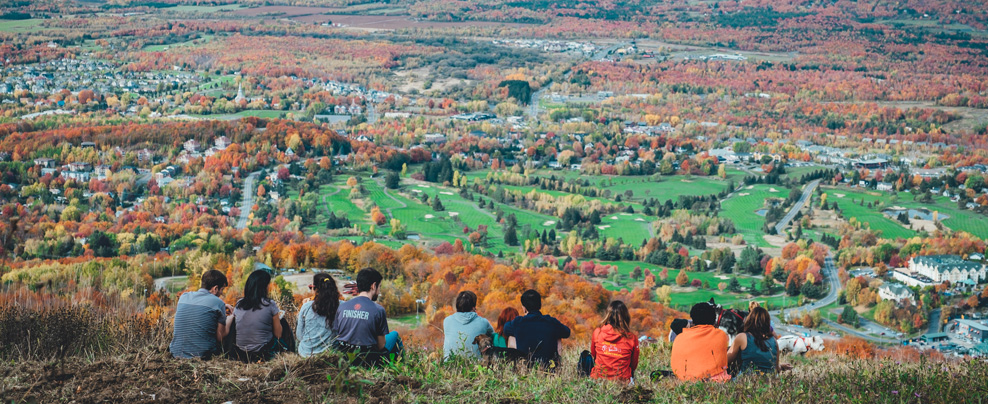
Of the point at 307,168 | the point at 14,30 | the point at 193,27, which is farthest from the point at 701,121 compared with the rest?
the point at 14,30

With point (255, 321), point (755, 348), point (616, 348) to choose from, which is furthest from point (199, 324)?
point (755, 348)

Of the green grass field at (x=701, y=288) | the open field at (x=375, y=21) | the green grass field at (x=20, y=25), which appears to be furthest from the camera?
the open field at (x=375, y=21)

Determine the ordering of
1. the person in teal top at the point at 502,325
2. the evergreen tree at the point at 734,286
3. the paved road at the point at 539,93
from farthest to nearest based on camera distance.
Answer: the paved road at the point at 539,93 < the evergreen tree at the point at 734,286 < the person in teal top at the point at 502,325

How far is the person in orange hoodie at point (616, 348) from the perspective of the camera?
5180 millimetres

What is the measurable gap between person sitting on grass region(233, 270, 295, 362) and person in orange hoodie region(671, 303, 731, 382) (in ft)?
8.29

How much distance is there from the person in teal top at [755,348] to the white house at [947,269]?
68.7ft

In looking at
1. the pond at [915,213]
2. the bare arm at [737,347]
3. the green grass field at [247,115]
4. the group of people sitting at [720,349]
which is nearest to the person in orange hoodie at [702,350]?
the group of people sitting at [720,349]

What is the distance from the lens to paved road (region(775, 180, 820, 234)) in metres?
31.2

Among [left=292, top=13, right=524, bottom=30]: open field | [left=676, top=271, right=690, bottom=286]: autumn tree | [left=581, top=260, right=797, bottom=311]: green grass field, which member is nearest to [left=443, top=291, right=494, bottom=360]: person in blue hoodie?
[left=581, top=260, right=797, bottom=311]: green grass field

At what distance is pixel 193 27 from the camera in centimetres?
8581

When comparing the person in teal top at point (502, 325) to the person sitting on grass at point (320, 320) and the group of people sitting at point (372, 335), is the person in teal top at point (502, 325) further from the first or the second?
the person sitting on grass at point (320, 320)

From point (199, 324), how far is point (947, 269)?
23904 millimetres

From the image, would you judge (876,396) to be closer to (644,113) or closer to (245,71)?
(644,113)

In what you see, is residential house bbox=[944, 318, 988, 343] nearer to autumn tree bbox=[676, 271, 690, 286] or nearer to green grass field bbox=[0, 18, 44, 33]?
autumn tree bbox=[676, 271, 690, 286]
